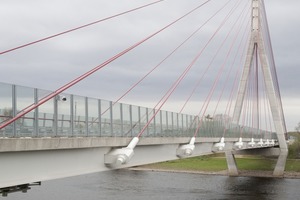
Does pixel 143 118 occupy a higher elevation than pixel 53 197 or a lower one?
higher

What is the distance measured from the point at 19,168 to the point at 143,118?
10.4 metres

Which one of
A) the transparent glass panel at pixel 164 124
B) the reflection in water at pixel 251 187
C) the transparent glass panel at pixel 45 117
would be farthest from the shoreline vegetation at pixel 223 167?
the transparent glass panel at pixel 45 117

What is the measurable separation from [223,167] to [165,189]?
1010 inches

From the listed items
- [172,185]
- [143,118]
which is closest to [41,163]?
[143,118]

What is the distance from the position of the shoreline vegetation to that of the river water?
6380 mm

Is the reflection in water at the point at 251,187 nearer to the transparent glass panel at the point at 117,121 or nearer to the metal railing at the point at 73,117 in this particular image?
the metal railing at the point at 73,117

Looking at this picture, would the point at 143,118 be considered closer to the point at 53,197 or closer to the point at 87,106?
the point at 87,106

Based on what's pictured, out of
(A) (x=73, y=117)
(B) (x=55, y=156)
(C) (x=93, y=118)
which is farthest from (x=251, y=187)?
(B) (x=55, y=156)

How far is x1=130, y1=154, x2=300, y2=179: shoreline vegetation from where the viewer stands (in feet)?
194

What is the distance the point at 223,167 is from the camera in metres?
65.9

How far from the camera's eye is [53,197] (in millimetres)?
34219

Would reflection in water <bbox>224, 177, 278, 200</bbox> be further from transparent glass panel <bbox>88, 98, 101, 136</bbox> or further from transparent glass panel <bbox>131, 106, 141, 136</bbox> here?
transparent glass panel <bbox>88, 98, 101, 136</bbox>

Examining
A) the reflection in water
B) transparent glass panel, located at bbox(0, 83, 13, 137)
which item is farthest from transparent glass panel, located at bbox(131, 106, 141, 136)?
the reflection in water

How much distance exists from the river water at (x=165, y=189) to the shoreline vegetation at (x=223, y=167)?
638cm
